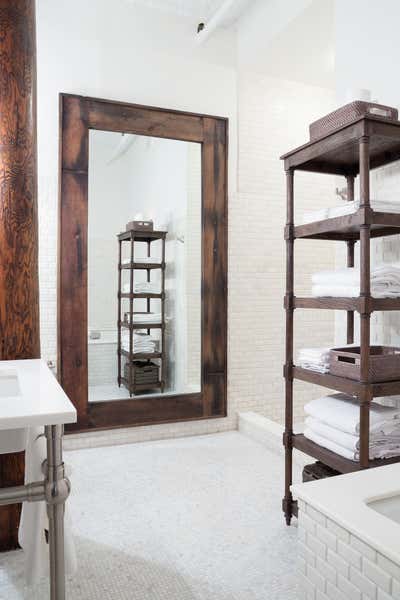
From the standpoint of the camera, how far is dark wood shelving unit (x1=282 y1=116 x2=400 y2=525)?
1.92 meters

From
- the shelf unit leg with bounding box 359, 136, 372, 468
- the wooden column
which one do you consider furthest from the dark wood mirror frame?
the shelf unit leg with bounding box 359, 136, 372, 468

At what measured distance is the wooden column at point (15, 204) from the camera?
214 cm

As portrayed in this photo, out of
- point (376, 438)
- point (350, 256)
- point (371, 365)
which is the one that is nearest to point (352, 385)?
point (371, 365)

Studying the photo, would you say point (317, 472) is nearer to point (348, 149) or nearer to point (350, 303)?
point (350, 303)

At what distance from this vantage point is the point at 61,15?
342 cm

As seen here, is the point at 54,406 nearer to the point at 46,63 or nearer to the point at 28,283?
the point at 28,283

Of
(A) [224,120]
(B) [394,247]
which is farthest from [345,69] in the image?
(A) [224,120]

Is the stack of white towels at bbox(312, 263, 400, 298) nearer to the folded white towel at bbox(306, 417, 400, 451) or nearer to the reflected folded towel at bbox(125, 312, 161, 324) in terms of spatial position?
the folded white towel at bbox(306, 417, 400, 451)

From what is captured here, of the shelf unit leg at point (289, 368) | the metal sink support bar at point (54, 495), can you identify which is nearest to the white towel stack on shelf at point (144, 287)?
the shelf unit leg at point (289, 368)

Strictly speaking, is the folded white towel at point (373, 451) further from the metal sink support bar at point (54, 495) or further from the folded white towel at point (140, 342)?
the folded white towel at point (140, 342)

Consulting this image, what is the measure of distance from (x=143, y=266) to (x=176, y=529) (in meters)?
1.95

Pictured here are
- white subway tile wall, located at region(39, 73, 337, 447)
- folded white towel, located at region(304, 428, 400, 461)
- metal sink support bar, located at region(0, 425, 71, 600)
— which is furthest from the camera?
white subway tile wall, located at region(39, 73, 337, 447)

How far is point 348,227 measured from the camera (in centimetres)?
206

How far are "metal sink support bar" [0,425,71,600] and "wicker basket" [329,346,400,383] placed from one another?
1.20 m
